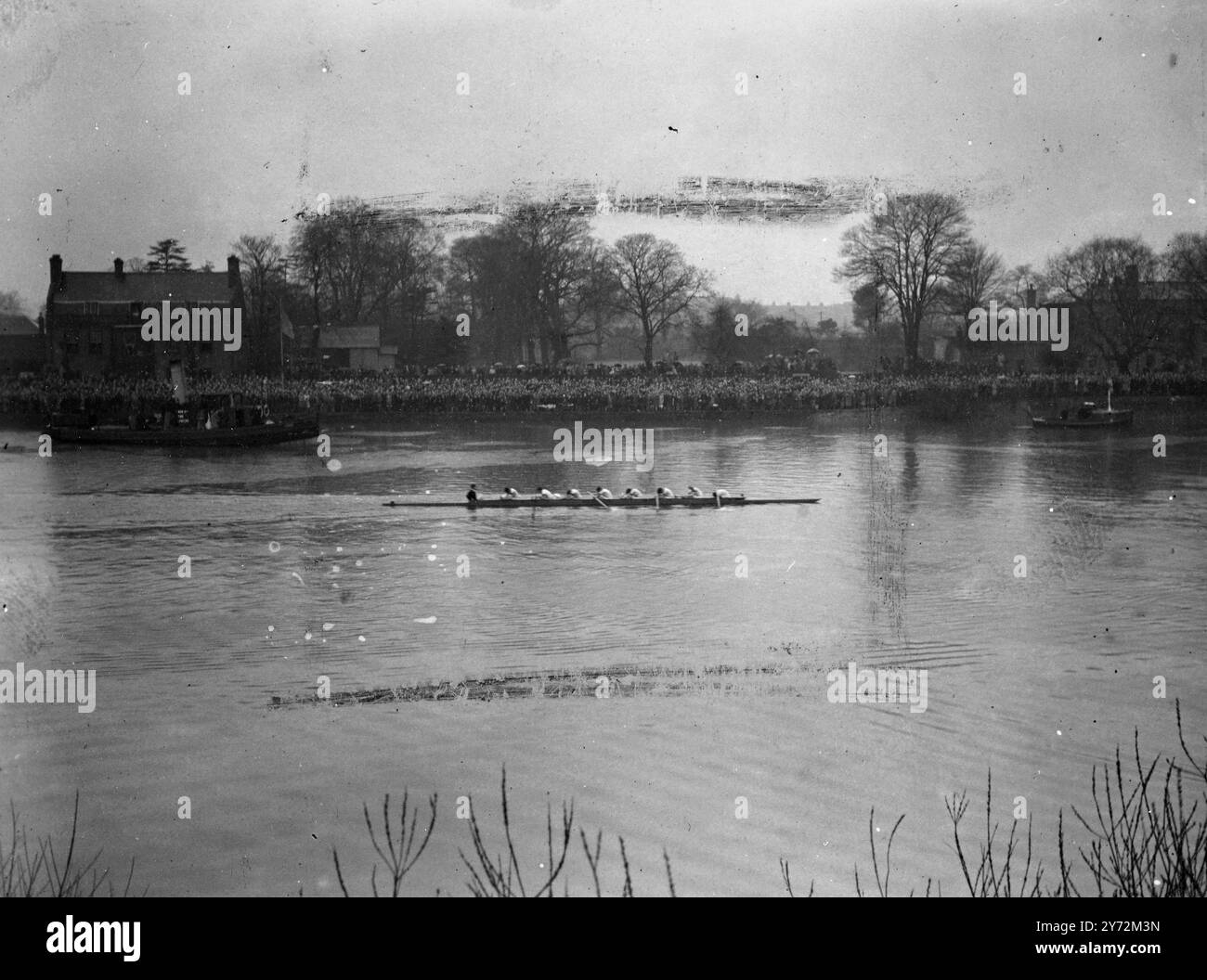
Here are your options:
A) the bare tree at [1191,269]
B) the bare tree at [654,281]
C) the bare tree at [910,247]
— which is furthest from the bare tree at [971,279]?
the bare tree at [654,281]

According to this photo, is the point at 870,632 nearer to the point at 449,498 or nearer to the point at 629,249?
the point at 449,498

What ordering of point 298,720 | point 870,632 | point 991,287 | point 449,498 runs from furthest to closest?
point 991,287 → point 449,498 → point 870,632 → point 298,720

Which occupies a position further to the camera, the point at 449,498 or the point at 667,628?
the point at 449,498

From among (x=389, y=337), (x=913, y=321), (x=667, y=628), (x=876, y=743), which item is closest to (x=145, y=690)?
(x=667, y=628)

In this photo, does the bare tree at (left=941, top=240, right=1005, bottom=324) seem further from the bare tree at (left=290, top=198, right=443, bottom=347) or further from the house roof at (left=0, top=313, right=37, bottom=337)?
the house roof at (left=0, top=313, right=37, bottom=337)

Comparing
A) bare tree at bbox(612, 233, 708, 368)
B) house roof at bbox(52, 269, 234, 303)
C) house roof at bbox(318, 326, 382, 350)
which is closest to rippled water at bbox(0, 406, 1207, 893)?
house roof at bbox(318, 326, 382, 350)

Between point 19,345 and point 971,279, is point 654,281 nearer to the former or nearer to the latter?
point 971,279
